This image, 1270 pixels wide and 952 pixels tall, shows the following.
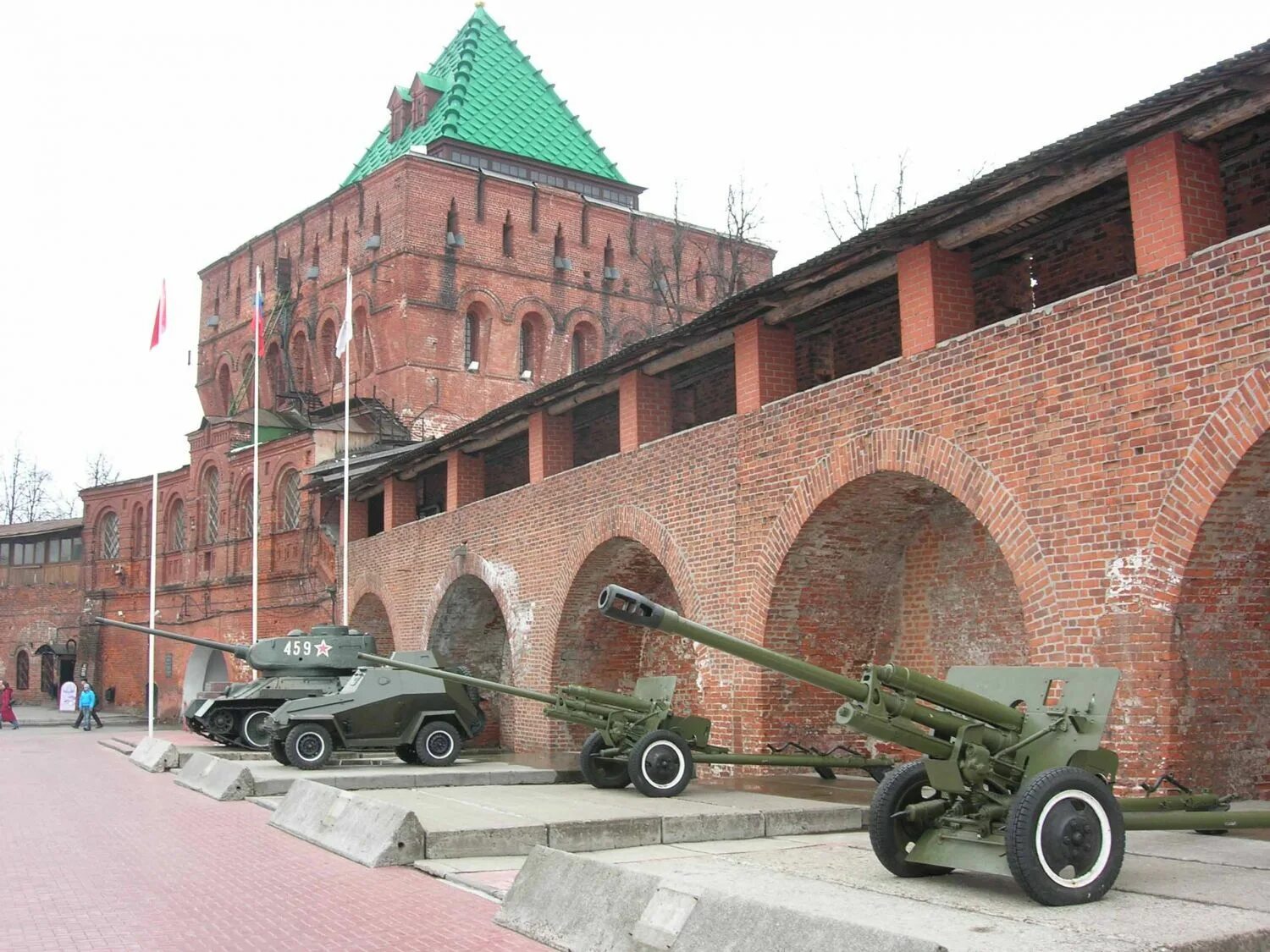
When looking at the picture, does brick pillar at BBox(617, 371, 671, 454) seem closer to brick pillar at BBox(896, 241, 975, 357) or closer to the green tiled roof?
brick pillar at BBox(896, 241, 975, 357)

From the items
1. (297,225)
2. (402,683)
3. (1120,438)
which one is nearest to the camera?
(1120,438)

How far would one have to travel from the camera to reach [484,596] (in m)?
22.6

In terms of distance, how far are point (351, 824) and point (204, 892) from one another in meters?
1.63

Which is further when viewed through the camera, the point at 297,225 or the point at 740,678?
the point at 297,225

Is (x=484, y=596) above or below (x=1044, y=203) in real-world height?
below

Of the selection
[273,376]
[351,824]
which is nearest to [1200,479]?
[351,824]

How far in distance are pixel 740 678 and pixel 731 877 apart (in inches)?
268

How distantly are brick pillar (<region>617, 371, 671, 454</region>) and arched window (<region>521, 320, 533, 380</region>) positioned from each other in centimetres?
1929

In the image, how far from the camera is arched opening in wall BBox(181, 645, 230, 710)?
37.8 metres

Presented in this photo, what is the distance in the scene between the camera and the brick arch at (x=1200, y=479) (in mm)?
8352

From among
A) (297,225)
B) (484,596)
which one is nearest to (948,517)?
(484,596)

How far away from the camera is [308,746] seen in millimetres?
16094

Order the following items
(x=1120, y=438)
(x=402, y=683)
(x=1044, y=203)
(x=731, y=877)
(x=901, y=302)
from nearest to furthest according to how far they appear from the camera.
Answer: (x=731, y=877) < (x=1120, y=438) < (x=1044, y=203) < (x=901, y=302) < (x=402, y=683)

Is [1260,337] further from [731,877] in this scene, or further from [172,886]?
[172,886]
